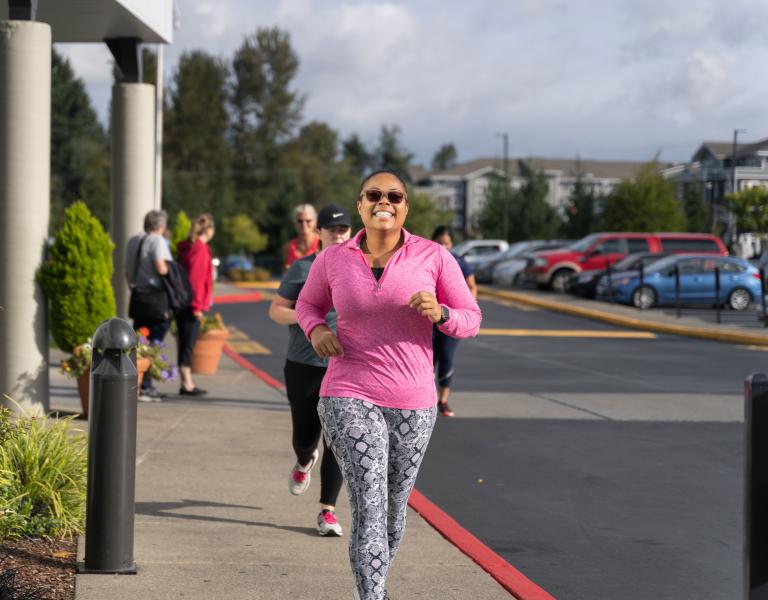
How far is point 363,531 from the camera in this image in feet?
15.2

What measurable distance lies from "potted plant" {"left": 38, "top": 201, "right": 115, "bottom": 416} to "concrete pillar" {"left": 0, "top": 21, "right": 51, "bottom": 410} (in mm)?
327

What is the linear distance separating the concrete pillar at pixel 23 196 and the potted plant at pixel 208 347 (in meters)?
5.12

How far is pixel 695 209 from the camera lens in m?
71.5

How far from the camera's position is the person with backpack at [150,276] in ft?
38.7

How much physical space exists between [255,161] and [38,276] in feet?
248

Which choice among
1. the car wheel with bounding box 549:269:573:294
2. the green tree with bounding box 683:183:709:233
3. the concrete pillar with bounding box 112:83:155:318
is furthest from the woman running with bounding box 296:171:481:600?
the green tree with bounding box 683:183:709:233

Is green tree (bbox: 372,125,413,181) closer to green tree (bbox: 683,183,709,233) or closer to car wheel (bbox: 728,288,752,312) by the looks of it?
green tree (bbox: 683,183,709,233)

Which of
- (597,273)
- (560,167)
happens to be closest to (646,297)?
(597,273)

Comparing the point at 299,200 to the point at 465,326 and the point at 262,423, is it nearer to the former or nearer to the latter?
the point at 262,423

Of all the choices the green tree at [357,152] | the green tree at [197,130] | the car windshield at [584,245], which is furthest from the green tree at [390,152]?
the car windshield at [584,245]

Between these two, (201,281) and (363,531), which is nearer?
(363,531)

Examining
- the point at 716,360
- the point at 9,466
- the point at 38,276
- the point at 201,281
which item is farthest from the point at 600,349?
the point at 9,466

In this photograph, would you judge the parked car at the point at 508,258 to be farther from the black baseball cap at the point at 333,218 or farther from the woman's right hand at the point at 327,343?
the woman's right hand at the point at 327,343

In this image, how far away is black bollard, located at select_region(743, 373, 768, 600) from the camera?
393cm
